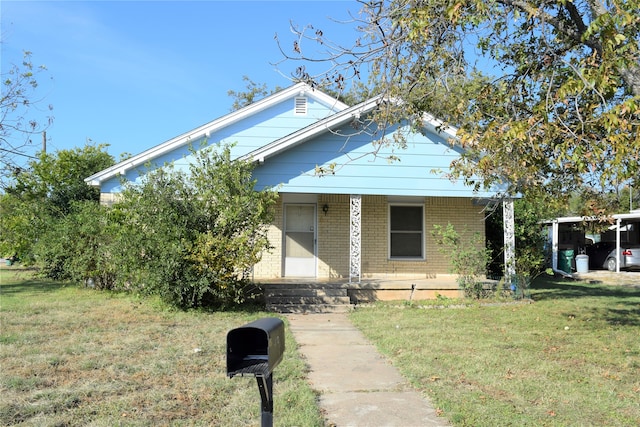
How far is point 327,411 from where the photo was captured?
509 cm

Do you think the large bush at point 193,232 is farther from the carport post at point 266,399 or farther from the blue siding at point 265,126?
the carport post at point 266,399

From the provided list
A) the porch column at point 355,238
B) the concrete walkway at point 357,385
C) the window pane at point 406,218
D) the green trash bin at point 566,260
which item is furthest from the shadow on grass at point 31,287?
the green trash bin at point 566,260

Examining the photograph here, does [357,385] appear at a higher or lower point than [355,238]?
lower

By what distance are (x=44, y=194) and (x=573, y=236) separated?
2553 centimetres

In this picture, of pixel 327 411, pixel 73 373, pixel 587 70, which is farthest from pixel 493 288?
pixel 73 373

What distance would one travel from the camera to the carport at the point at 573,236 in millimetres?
23125

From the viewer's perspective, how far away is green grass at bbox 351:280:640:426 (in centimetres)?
510

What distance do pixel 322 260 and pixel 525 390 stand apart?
9587mm

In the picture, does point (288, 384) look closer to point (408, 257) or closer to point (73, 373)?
→ point (73, 373)

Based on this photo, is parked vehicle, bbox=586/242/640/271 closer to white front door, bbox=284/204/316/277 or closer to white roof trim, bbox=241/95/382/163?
white front door, bbox=284/204/316/277

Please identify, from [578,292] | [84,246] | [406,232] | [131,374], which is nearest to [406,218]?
[406,232]

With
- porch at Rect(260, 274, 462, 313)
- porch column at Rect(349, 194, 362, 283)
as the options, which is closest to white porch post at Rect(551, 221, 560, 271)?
porch at Rect(260, 274, 462, 313)

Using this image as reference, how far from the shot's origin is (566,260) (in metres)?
24.2

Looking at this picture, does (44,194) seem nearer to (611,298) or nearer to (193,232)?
(193,232)
